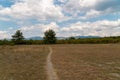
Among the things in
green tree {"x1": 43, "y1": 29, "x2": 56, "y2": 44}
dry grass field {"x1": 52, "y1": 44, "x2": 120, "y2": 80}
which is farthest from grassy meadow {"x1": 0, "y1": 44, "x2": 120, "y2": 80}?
green tree {"x1": 43, "y1": 29, "x2": 56, "y2": 44}

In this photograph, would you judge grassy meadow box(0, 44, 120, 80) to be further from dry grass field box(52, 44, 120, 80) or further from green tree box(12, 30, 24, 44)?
green tree box(12, 30, 24, 44)

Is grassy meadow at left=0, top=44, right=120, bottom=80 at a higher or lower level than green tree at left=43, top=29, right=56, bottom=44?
lower

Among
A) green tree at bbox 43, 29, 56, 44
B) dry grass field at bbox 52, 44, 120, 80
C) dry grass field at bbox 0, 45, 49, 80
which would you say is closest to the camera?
dry grass field at bbox 0, 45, 49, 80

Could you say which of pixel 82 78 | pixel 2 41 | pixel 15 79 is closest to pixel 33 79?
pixel 15 79

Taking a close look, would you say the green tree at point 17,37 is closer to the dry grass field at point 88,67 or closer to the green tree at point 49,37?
the green tree at point 49,37

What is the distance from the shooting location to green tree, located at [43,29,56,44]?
10231 cm

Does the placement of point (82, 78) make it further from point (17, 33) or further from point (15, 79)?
point (17, 33)

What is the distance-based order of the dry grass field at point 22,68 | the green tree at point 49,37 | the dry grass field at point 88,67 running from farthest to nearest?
the green tree at point 49,37
the dry grass field at point 88,67
the dry grass field at point 22,68

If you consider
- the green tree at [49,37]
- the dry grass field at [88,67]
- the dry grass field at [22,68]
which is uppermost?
the green tree at [49,37]

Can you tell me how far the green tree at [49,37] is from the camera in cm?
10231

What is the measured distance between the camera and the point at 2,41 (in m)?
106

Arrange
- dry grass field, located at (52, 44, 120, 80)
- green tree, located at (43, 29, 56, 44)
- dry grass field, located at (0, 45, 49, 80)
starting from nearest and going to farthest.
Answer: dry grass field, located at (0, 45, 49, 80)
dry grass field, located at (52, 44, 120, 80)
green tree, located at (43, 29, 56, 44)

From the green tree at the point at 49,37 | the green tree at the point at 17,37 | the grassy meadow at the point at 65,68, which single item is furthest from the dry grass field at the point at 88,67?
the green tree at the point at 17,37

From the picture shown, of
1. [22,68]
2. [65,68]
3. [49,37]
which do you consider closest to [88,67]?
[65,68]
